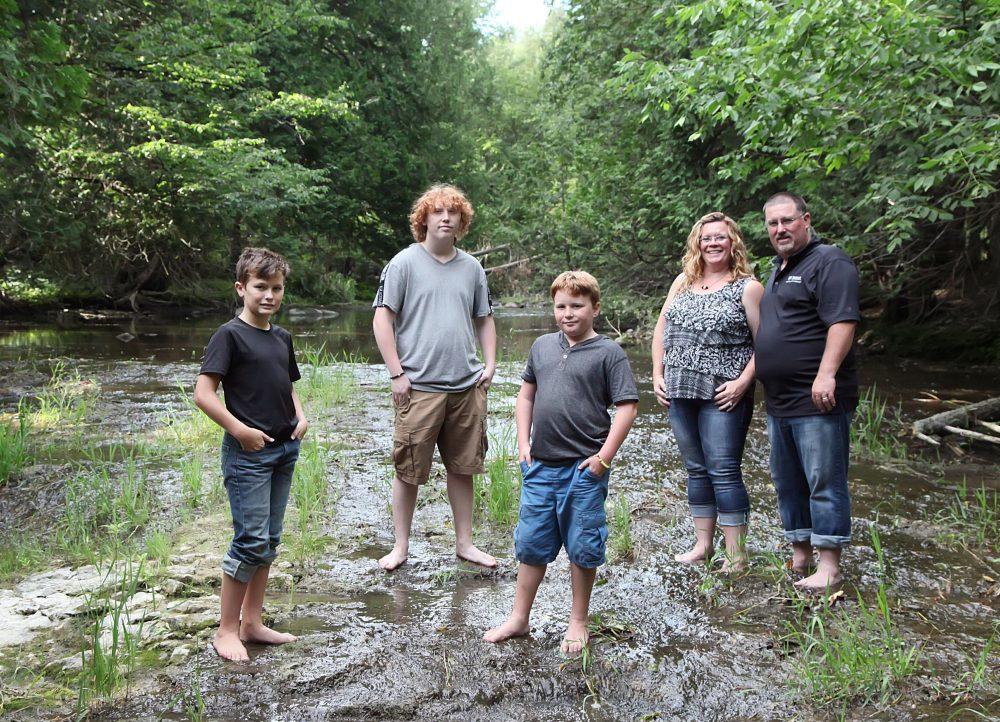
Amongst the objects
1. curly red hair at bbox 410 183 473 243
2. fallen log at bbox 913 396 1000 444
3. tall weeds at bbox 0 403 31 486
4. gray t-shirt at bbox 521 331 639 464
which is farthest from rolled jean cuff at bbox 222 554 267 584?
fallen log at bbox 913 396 1000 444

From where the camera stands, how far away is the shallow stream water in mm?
3139

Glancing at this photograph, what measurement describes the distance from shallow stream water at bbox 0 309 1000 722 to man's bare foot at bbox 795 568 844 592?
0.29 ft

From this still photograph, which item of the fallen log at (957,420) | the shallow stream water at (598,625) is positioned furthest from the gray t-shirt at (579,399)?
the fallen log at (957,420)

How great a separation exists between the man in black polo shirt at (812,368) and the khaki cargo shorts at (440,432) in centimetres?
154

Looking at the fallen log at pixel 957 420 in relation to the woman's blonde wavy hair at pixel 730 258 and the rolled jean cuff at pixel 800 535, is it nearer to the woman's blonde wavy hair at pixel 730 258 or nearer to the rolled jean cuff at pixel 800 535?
the rolled jean cuff at pixel 800 535

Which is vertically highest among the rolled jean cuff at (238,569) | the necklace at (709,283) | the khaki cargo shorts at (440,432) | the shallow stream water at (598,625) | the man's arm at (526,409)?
Result: the necklace at (709,283)

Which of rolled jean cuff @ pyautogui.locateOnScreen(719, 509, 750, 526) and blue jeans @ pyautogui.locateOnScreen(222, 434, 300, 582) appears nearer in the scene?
blue jeans @ pyautogui.locateOnScreen(222, 434, 300, 582)

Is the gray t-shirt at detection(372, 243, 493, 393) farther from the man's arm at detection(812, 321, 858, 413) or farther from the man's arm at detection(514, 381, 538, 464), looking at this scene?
the man's arm at detection(812, 321, 858, 413)

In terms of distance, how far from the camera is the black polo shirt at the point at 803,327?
156 inches

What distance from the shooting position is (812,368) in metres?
4.05

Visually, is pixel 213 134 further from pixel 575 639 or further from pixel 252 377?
pixel 575 639

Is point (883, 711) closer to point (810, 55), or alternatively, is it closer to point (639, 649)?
point (639, 649)

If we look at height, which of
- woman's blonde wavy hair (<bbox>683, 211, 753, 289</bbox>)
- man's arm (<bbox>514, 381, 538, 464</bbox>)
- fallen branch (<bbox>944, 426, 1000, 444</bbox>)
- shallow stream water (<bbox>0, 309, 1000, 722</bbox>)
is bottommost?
shallow stream water (<bbox>0, 309, 1000, 722</bbox>)

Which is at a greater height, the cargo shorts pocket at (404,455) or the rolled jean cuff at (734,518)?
the cargo shorts pocket at (404,455)
